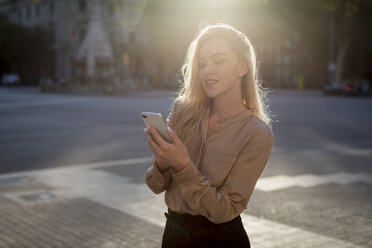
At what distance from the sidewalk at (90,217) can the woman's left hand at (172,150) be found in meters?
3.22

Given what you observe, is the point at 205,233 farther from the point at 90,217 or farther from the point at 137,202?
the point at 137,202

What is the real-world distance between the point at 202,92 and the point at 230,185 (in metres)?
0.54

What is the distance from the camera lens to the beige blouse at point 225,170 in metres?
2.18

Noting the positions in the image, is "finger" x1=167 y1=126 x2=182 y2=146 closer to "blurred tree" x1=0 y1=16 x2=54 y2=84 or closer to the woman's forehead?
the woman's forehead

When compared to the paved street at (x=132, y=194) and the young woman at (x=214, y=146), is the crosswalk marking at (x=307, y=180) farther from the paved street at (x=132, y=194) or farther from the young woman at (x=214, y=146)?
the young woman at (x=214, y=146)

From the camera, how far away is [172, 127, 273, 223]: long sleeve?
2.16 metres

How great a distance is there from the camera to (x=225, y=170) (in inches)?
90.0

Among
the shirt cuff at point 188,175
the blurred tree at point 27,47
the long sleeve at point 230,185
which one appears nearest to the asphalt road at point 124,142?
the long sleeve at point 230,185

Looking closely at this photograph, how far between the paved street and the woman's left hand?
3.22 meters

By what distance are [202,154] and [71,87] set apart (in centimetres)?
4434

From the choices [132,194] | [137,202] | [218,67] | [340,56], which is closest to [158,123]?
[218,67]

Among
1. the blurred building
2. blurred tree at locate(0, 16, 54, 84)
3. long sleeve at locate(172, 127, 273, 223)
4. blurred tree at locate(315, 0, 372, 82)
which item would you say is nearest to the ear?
long sleeve at locate(172, 127, 273, 223)

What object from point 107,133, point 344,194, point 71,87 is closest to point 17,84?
point 71,87

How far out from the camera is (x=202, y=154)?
2398mm
